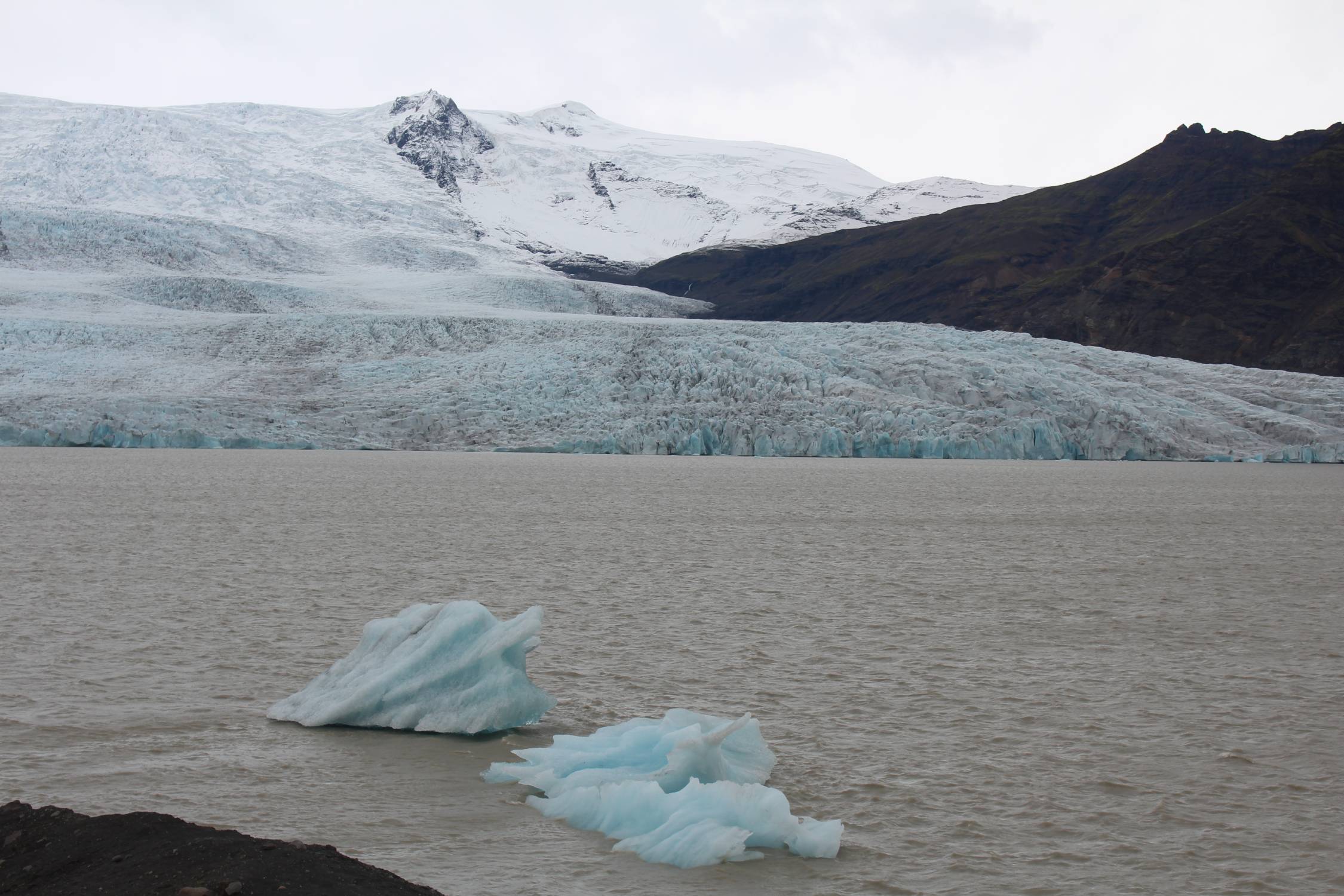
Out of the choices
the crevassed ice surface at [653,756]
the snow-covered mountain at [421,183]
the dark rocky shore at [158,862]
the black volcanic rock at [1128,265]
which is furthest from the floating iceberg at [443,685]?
the black volcanic rock at [1128,265]

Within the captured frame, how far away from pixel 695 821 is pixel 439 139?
540 feet

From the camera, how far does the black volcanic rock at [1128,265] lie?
Result: 80.2m

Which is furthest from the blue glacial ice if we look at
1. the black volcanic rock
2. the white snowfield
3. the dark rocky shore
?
the black volcanic rock

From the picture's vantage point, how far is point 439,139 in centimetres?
16112

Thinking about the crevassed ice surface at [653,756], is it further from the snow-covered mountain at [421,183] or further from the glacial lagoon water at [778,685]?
the snow-covered mountain at [421,183]

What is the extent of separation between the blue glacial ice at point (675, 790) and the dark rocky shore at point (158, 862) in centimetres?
142

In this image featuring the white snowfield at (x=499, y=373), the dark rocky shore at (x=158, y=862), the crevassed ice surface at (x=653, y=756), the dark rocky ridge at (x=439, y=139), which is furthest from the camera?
the dark rocky ridge at (x=439, y=139)

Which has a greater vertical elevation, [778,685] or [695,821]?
[695,821]

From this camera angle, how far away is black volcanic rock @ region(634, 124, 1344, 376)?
80.2 metres

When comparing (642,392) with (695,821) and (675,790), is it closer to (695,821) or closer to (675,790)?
(675,790)

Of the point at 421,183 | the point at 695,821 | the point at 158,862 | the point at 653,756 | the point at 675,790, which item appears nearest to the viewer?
the point at 158,862

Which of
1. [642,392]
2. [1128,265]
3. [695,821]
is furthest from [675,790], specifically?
[1128,265]

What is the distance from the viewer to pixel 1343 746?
279 inches

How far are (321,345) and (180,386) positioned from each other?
24.2 feet
